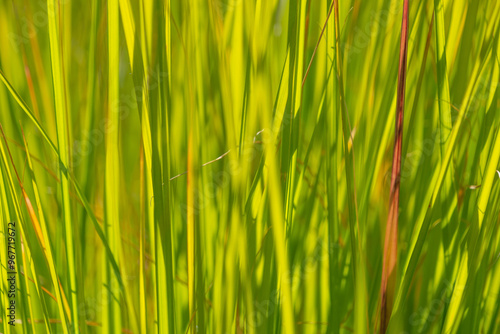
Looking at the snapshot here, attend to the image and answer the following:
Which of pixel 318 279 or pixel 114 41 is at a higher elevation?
pixel 114 41

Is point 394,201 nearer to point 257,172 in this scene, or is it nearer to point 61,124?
point 257,172

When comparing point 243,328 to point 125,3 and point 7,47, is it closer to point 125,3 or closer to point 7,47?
point 125,3

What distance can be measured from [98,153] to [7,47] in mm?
286

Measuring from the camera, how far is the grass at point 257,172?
511mm

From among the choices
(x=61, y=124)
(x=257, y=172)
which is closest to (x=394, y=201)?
(x=257, y=172)

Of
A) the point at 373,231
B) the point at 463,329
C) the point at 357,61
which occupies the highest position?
the point at 357,61

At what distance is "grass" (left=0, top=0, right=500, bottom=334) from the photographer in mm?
511

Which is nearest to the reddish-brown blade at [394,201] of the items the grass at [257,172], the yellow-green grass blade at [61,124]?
the grass at [257,172]

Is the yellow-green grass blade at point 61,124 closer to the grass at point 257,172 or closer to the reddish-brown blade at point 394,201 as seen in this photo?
the grass at point 257,172

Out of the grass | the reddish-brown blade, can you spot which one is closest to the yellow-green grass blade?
the grass

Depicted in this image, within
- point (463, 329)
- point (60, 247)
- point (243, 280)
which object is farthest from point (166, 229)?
point (463, 329)

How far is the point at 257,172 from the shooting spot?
21.7 inches

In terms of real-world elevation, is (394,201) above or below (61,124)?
below

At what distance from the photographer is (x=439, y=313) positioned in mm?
613
